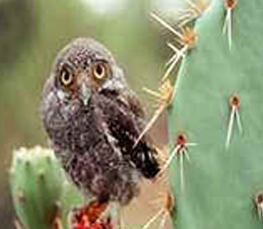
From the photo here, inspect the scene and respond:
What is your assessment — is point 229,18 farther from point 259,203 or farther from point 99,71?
point 99,71

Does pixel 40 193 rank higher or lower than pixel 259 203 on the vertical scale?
higher

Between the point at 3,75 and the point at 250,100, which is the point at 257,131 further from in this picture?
the point at 3,75

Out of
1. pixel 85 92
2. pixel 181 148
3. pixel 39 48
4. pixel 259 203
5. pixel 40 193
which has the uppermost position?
pixel 39 48

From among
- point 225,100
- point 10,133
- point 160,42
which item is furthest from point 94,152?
point 160,42

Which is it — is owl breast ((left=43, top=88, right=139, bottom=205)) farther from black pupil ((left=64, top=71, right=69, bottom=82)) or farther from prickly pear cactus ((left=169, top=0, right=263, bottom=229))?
prickly pear cactus ((left=169, top=0, right=263, bottom=229))

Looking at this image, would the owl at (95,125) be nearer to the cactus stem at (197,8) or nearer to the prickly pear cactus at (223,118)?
the cactus stem at (197,8)

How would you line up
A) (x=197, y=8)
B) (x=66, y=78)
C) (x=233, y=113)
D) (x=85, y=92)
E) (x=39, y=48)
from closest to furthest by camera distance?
(x=233, y=113) → (x=197, y=8) → (x=85, y=92) → (x=66, y=78) → (x=39, y=48)

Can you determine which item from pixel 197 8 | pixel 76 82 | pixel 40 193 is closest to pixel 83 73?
pixel 76 82
